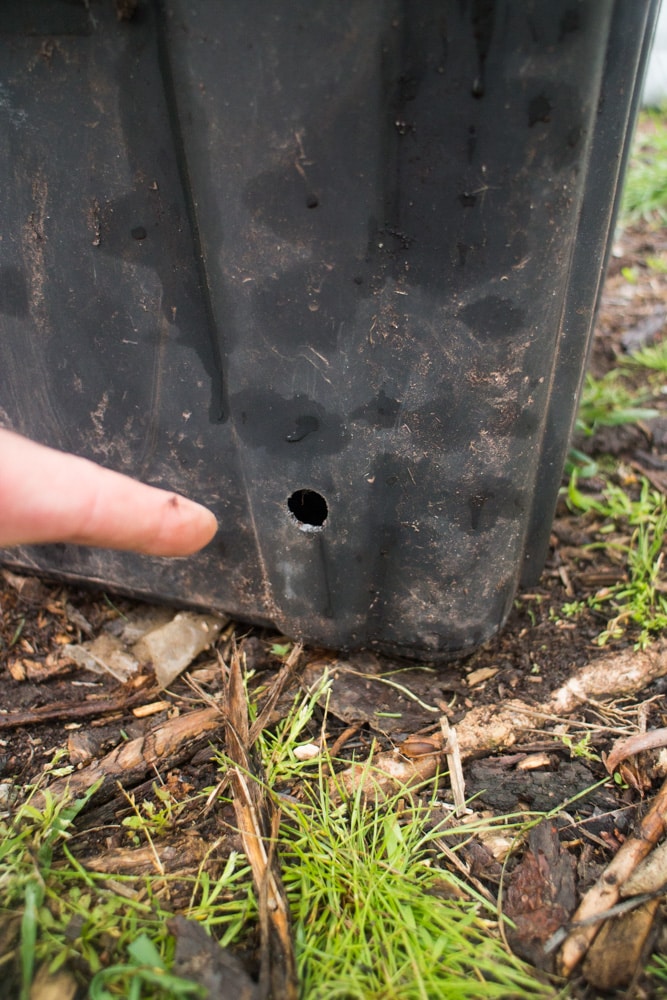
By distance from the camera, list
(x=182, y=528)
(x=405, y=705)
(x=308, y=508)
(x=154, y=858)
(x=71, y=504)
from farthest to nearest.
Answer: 1. (x=405, y=705)
2. (x=308, y=508)
3. (x=154, y=858)
4. (x=182, y=528)
5. (x=71, y=504)

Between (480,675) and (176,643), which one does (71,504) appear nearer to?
(176,643)

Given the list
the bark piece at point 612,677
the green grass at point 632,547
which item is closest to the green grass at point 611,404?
the green grass at point 632,547

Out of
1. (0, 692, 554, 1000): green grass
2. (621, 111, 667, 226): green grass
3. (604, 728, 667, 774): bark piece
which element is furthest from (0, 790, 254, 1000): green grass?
(621, 111, 667, 226): green grass

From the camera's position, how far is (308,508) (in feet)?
4.61

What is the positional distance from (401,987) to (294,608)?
636 millimetres

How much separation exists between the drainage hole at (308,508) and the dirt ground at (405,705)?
35 centimetres

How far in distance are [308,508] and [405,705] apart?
1.43ft

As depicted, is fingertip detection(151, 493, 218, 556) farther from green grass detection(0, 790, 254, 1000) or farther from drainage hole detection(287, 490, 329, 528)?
green grass detection(0, 790, 254, 1000)

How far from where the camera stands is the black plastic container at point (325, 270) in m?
1.04

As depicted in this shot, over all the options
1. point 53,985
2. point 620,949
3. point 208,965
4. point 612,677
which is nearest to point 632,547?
point 612,677

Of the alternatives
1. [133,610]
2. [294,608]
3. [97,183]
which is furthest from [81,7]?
[133,610]

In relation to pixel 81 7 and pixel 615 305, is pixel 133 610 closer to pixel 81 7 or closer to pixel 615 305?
pixel 81 7

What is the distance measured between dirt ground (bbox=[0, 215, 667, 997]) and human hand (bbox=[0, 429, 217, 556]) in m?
0.54

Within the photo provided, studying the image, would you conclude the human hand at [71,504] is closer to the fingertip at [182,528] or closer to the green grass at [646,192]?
the fingertip at [182,528]
